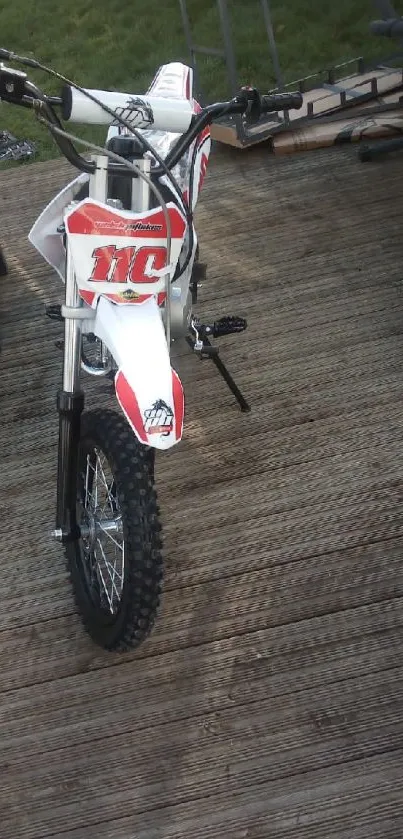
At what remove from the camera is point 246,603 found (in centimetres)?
168

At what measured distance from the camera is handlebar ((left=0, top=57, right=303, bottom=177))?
50.6 inches

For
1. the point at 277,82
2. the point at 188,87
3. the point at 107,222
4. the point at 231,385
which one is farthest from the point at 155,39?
the point at 107,222

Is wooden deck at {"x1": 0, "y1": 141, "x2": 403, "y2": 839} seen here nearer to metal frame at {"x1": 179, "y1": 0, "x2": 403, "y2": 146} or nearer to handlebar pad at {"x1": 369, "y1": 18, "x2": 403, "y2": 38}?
handlebar pad at {"x1": 369, "y1": 18, "x2": 403, "y2": 38}

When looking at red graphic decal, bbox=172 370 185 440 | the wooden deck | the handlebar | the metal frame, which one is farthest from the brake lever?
the metal frame

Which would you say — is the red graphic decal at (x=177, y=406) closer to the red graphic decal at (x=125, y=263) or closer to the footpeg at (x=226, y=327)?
the red graphic decal at (x=125, y=263)

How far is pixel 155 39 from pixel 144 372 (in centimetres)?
420

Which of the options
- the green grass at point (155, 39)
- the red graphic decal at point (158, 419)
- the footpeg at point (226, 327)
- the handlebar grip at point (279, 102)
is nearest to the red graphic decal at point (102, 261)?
the red graphic decal at point (158, 419)

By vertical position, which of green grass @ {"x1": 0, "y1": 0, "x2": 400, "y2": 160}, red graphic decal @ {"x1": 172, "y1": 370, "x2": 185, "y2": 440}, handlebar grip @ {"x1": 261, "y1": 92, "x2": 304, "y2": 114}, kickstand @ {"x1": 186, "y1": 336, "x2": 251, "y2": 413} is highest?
handlebar grip @ {"x1": 261, "y1": 92, "x2": 304, "y2": 114}

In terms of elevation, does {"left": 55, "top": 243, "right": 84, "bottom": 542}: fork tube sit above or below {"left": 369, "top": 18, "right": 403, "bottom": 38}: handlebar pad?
below

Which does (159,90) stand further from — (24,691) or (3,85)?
(24,691)

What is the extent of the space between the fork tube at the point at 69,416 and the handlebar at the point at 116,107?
0.27m

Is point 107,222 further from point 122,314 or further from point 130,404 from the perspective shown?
point 130,404

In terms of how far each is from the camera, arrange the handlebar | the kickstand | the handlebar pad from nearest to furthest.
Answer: the handlebar → the kickstand → the handlebar pad

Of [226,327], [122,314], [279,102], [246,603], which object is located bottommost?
[246,603]
